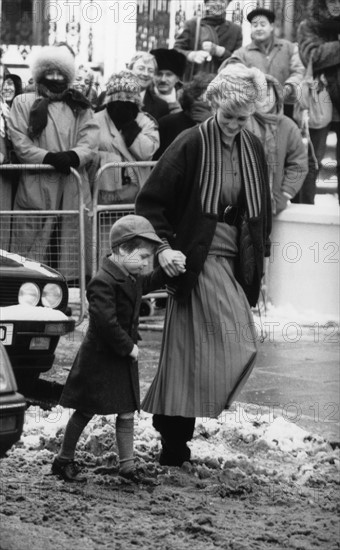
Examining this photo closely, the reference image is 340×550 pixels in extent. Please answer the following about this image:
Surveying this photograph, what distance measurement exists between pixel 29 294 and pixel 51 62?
323 centimetres

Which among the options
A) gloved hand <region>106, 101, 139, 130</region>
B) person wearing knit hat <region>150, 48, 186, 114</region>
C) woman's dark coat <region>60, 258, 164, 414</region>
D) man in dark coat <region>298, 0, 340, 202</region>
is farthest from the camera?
person wearing knit hat <region>150, 48, 186, 114</region>

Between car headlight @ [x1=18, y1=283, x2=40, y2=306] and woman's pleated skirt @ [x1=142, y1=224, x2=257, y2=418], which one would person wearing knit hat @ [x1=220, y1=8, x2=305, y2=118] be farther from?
woman's pleated skirt @ [x1=142, y1=224, x2=257, y2=418]

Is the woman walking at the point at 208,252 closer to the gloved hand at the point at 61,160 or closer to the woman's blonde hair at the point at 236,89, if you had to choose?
the woman's blonde hair at the point at 236,89

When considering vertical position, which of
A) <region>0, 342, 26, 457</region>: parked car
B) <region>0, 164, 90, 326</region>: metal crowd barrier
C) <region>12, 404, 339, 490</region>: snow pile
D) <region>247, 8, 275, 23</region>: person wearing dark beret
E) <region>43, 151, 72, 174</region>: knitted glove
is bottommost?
<region>12, 404, 339, 490</region>: snow pile

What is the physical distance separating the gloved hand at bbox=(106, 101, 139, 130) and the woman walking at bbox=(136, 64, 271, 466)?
480 centimetres

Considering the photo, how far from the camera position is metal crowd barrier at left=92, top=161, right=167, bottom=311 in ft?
37.4

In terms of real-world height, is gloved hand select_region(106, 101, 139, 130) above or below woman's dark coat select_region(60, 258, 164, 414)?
above

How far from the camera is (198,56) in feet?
45.8

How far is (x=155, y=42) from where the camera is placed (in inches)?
693

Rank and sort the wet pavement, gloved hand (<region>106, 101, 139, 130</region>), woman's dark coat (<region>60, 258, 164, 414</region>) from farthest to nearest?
gloved hand (<region>106, 101, 139, 130</region>), the wet pavement, woman's dark coat (<region>60, 258, 164, 414</region>)

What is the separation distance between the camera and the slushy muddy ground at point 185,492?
5777 millimetres

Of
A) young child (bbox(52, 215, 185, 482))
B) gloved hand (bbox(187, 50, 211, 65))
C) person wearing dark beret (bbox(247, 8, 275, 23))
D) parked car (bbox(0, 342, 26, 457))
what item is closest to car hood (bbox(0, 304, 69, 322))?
young child (bbox(52, 215, 185, 482))

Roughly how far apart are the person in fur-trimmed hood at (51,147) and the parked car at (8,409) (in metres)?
5.88

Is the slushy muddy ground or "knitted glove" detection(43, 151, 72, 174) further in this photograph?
"knitted glove" detection(43, 151, 72, 174)
